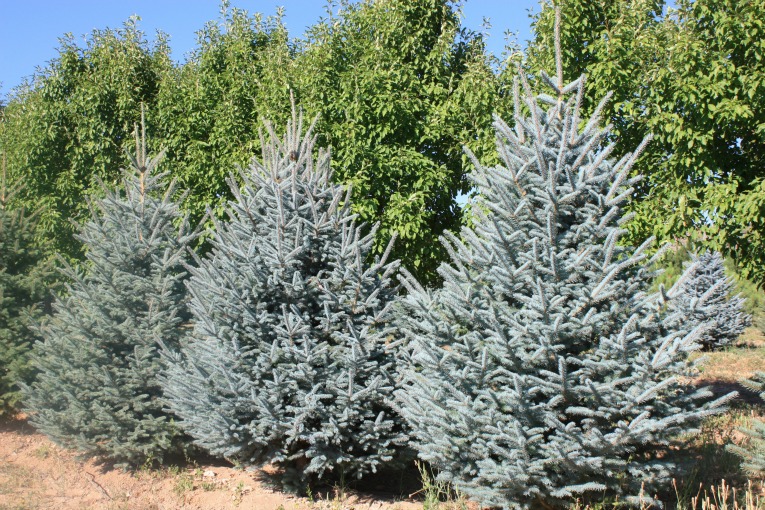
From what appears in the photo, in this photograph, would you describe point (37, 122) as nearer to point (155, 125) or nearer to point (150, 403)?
point (155, 125)

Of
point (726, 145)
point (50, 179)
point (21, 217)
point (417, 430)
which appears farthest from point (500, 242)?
point (50, 179)

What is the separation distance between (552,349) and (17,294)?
682cm

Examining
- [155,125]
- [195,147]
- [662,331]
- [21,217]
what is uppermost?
[155,125]

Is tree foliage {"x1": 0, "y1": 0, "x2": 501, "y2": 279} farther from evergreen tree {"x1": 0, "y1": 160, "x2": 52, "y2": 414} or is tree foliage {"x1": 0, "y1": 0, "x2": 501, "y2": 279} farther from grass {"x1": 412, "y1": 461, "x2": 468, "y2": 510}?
grass {"x1": 412, "y1": 461, "x2": 468, "y2": 510}

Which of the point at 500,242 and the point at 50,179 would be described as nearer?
the point at 500,242

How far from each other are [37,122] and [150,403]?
26.6 feet

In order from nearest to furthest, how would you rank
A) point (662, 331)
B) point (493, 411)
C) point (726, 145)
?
1. point (493, 411)
2. point (662, 331)
3. point (726, 145)

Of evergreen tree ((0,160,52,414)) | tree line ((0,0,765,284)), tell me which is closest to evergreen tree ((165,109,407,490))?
tree line ((0,0,765,284))

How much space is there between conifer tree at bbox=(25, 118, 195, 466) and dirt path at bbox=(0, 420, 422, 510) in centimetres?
26

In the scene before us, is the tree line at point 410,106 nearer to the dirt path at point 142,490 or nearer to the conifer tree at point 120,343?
the conifer tree at point 120,343

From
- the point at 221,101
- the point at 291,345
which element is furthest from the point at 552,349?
the point at 221,101

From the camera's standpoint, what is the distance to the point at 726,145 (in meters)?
6.86

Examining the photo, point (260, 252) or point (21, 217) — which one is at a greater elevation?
point (21, 217)

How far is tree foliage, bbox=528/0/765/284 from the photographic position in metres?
6.18
